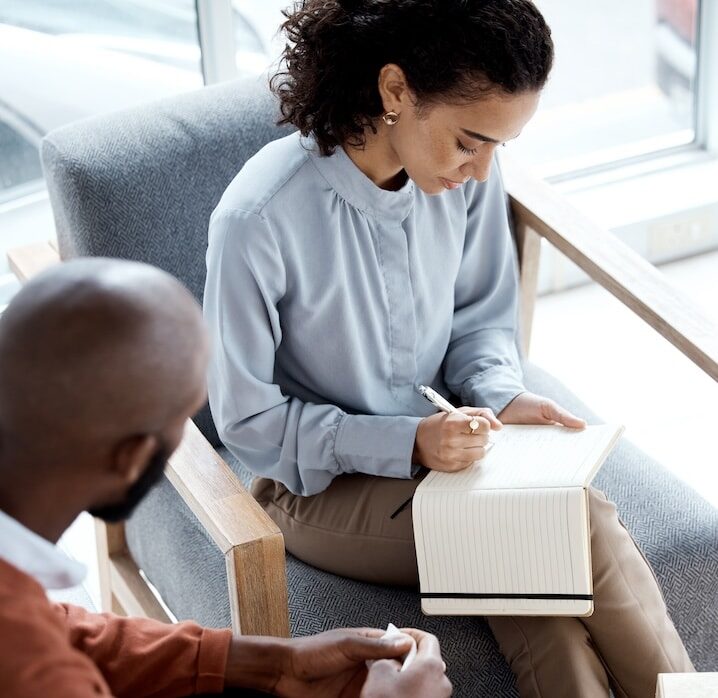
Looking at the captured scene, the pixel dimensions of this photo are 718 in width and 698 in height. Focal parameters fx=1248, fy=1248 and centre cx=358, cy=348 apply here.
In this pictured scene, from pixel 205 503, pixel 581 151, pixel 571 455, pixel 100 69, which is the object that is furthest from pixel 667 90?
pixel 205 503

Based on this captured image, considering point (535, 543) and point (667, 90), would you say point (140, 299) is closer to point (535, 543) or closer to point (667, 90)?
point (535, 543)

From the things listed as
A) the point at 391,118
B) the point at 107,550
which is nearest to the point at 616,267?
the point at 391,118

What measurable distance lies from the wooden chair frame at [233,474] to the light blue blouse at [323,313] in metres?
0.11

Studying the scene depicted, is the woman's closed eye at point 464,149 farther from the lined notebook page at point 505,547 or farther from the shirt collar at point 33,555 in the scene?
the shirt collar at point 33,555

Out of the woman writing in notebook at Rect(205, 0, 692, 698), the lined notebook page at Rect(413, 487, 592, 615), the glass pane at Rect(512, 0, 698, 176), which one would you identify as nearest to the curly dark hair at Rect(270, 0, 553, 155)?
the woman writing in notebook at Rect(205, 0, 692, 698)

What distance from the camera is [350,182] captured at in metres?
1.64

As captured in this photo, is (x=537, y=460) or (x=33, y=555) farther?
(x=537, y=460)

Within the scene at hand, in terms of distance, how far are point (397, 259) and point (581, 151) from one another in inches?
64.4

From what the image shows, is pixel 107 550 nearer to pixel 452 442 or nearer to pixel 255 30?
pixel 452 442

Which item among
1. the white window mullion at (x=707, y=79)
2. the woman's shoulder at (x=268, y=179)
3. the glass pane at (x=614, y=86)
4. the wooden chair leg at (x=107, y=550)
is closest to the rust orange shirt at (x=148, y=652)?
the woman's shoulder at (x=268, y=179)

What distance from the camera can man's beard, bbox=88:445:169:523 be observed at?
1073 mm

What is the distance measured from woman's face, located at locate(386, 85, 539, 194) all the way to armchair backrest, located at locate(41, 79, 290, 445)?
1.17 feet

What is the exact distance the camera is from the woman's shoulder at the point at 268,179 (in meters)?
1.59

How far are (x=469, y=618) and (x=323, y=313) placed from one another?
44cm
